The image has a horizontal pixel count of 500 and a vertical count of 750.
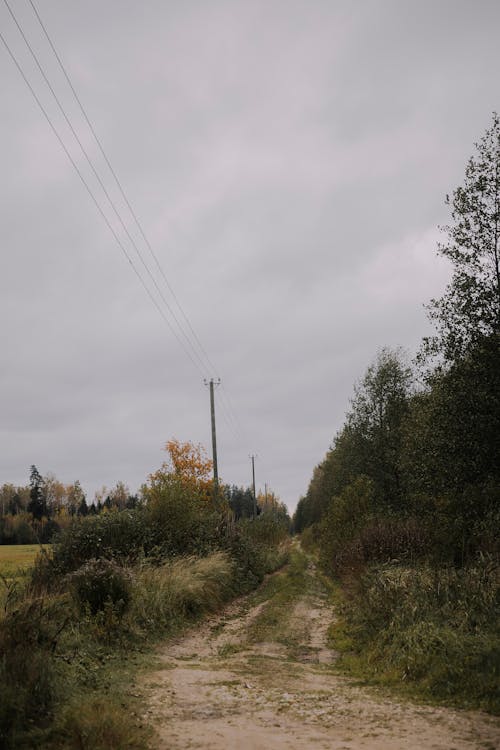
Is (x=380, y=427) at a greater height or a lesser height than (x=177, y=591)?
greater

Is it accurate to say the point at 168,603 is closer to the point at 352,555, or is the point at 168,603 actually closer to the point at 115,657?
the point at 115,657

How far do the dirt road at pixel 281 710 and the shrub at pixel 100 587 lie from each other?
57.9 inches

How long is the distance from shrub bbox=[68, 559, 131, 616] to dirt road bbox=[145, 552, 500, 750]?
1.47 metres

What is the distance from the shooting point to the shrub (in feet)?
38.6

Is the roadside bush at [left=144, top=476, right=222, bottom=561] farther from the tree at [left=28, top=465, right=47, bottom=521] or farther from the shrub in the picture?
the tree at [left=28, top=465, right=47, bottom=521]

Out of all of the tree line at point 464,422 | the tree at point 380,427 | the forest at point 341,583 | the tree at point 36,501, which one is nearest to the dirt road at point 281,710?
the forest at point 341,583

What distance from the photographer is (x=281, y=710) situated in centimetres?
664

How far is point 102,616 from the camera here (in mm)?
11023

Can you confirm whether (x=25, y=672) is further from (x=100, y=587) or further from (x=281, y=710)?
(x=100, y=587)

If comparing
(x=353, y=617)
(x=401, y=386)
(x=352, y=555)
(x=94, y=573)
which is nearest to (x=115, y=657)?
(x=94, y=573)

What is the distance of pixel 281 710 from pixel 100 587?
636 centimetres

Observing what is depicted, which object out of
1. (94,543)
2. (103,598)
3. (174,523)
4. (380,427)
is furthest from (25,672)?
(380,427)

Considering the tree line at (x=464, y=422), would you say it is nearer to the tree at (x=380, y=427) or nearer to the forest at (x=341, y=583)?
the forest at (x=341, y=583)

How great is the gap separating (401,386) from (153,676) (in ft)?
95.5
